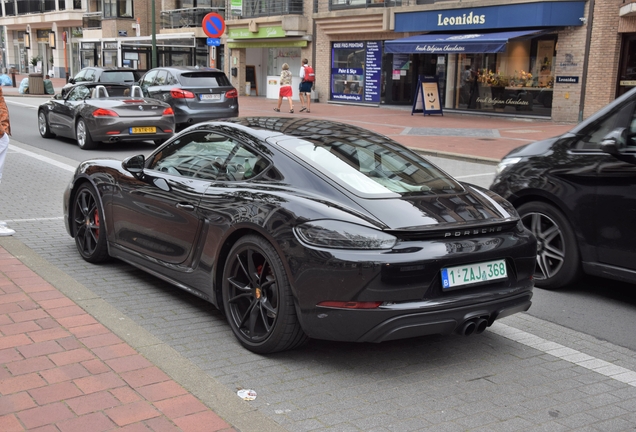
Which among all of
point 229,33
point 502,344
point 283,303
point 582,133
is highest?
point 229,33

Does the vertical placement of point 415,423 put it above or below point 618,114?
below

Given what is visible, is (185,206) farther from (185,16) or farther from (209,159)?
(185,16)

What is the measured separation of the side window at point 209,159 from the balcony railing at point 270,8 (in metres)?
29.5

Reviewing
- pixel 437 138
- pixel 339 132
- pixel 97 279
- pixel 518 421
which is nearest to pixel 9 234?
pixel 97 279

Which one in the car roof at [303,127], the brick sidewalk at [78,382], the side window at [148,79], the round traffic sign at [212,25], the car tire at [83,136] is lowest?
the brick sidewalk at [78,382]

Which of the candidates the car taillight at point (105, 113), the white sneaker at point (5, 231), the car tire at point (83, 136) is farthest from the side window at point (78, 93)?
the white sneaker at point (5, 231)

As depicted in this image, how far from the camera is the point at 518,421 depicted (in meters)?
3.55

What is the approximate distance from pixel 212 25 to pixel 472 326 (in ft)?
62.6

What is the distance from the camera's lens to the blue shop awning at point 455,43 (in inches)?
891

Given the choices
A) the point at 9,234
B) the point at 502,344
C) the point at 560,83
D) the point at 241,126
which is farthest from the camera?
the point at 560,83

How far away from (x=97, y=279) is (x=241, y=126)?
187cm

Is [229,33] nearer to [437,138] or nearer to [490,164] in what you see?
[437,138]

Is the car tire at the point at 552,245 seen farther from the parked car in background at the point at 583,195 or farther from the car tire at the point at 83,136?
the car tire at the point at 83,136

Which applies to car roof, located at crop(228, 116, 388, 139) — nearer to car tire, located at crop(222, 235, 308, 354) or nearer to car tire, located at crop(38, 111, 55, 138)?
car tire, located at crop(222, 235, 308, 354)
